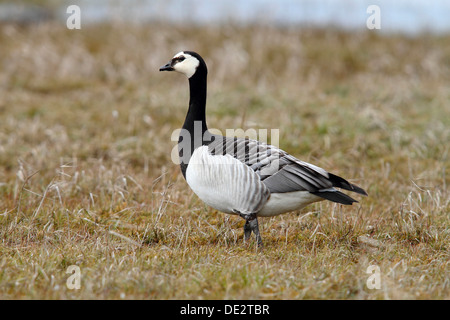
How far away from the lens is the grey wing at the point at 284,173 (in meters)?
4.62

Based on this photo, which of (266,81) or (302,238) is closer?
(302,238)

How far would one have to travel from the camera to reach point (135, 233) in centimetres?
506

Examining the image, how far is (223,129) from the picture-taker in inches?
350

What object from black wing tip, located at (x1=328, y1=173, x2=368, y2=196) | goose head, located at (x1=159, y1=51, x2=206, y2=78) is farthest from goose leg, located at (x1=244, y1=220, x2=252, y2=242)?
goose head, located at (x1=159, y1=51, x2=206, y2=78)

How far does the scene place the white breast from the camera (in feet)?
15.0

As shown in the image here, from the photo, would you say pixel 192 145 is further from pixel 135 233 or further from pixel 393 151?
pixel 393 151

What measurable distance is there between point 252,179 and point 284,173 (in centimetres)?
32

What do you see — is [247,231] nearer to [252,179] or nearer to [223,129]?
[252,179]

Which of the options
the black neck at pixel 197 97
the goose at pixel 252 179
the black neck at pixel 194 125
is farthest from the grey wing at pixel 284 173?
the black neck at pixel 197 97

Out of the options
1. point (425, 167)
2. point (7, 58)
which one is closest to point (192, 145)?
point (425, 167)

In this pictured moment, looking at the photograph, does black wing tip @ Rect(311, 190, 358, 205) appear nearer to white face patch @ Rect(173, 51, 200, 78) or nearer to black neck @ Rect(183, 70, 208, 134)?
black neck @ Rect(183, 70, 208, 134)

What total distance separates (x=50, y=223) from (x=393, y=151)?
17.6 ft

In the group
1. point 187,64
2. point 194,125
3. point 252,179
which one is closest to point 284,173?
point 252,179

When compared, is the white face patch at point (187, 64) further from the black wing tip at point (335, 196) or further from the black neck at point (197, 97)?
the black wing tip at point (335, 196)
